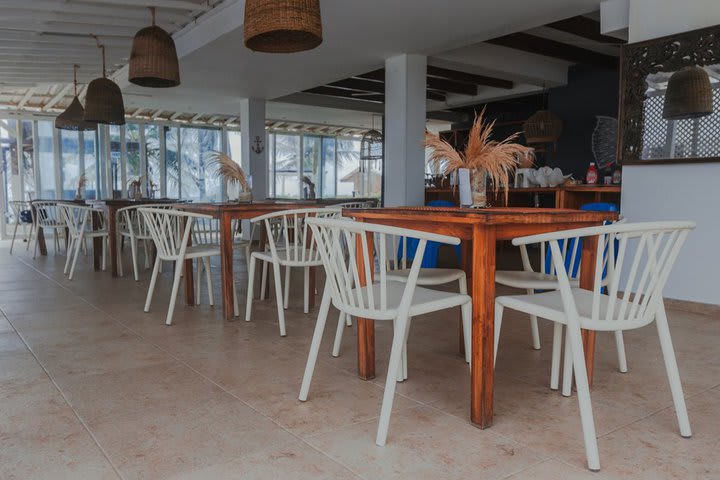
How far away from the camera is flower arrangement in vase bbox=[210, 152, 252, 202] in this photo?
13.6 feet

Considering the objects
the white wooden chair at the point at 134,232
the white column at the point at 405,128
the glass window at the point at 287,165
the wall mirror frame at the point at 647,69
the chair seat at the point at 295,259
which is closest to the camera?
the chair seat at the point at 295,259

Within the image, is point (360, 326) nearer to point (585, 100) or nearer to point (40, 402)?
point (40, 402)

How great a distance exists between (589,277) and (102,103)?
4.57 meters

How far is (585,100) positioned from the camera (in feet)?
26.7

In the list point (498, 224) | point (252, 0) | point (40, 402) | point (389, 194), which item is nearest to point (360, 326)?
point (498, 224)

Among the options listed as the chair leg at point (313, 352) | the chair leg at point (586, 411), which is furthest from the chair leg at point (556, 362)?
the chair leg at point (313, 352)

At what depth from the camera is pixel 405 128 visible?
614 cm

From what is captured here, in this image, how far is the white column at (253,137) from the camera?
9.23 meters

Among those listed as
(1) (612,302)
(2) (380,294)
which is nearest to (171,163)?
(2) (380,294)

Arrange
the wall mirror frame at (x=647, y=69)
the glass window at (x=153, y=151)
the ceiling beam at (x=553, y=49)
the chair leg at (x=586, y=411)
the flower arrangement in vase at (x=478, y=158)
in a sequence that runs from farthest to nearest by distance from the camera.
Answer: the glass window at (x=153, y=151) < the ceiling beam at (x=553, y=49) < the wall mirror frame at (x=647, y=69) < the flower arrangement in vase at (x=478, y=158) < the chair leg at (x=586, y=411)

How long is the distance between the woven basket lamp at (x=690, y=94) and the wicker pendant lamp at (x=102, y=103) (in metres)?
4.67

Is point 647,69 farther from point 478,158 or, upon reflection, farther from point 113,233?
point 113,233

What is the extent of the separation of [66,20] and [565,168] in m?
7.35

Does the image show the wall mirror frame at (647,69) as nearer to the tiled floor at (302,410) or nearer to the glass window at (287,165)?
the tiled floor at (302,410)
